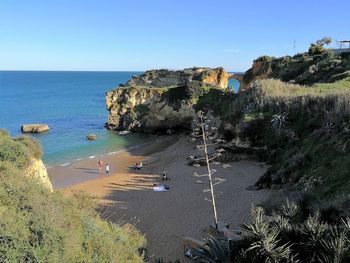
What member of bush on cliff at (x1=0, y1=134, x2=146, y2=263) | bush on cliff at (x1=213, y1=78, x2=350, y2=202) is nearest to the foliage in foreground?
bush on cliff at (x1=0, y1=134, x2=146, y2=263)

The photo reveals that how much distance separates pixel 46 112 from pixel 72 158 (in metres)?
44.0

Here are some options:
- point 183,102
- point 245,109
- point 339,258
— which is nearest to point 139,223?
point 339,258

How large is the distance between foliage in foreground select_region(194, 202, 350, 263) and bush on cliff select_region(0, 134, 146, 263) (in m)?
2.64

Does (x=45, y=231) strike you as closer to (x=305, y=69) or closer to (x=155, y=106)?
(x=155, y=106)

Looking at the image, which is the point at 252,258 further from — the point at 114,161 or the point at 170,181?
the point at 114,161

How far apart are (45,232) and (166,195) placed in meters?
17.0

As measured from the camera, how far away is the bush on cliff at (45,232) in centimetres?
743

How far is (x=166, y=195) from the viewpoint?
24.6 m

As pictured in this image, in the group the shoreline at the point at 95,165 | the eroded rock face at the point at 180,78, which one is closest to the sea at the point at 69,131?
the shoreline at the point at 95,165

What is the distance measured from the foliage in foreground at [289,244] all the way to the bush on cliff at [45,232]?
2642 mm

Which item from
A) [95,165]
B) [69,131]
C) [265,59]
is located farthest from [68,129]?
[265,59]

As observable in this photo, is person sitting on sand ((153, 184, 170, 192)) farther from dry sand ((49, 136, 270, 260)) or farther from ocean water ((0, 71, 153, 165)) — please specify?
ocean water ((0, 71, 153, 165))

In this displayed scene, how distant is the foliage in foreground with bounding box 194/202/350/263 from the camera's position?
8.44 metres

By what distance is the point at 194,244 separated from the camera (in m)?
15.6
